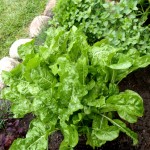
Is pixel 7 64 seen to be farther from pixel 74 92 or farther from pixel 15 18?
pixel 74 92

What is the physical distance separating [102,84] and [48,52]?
1.78 ft

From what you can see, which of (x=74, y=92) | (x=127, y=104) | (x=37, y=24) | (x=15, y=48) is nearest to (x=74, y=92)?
(x=74, y=92)

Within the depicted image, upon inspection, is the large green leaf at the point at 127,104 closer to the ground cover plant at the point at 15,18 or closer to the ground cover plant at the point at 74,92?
the ground cover plant at the point at 74,92

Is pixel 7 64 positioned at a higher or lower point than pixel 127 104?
lower

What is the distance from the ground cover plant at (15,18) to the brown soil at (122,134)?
1722mm

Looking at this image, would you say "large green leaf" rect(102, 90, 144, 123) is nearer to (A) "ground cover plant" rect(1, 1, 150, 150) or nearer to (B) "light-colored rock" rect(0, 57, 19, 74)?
(A) "ground cover plant" rect(1, 1, 150, 150)

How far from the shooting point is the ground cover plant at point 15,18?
5000mm

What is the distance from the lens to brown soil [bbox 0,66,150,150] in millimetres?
3002

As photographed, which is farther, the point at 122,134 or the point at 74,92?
the point at 122,134

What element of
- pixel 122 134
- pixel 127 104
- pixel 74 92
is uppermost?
pixel 74 92

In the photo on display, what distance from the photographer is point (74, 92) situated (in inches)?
100.0

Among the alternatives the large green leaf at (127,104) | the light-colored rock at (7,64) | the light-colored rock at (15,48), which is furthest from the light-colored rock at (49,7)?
the large green leaf at (127,104)

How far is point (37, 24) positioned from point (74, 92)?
2433 mm

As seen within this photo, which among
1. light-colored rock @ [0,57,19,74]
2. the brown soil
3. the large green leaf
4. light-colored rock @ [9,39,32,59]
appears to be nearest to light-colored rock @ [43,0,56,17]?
light-colored rock @ [9,39,32,59]
